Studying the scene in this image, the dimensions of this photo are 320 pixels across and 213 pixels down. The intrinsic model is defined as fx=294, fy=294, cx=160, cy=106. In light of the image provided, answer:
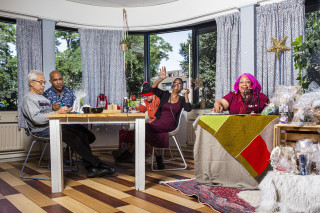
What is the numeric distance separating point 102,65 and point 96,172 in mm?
2620

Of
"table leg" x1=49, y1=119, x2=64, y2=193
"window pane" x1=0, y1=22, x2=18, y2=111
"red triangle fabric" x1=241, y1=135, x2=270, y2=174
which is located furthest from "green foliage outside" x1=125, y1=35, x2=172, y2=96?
"red triangle fabric" x1=241, y1=135, x2=270, y2=174

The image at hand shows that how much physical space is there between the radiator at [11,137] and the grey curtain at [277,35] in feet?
12.3

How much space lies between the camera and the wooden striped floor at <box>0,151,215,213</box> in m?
2.22

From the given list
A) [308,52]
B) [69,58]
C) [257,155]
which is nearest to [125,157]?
[257,155]

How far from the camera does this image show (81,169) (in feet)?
12.4

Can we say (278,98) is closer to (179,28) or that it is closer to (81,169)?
(81,169)

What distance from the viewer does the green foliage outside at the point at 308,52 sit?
3.38 metres

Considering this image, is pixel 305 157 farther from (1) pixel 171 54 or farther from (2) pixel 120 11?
(2) pixel 120 11

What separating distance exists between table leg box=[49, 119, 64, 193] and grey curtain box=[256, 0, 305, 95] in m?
2.77

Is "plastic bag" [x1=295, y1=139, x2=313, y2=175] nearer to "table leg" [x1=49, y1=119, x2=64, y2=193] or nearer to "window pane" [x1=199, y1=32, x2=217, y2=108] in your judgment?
→ "table leg" [x1=49, y1=119, x2=64, y2=193]

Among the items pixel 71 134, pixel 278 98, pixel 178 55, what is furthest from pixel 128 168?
pixel 178 55

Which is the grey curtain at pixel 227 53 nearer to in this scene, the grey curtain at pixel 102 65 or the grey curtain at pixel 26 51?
the grey curtain at pixel 102 65

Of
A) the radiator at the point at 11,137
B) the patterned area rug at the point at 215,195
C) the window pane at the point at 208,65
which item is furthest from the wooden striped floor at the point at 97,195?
the window pane at the point at 208,65

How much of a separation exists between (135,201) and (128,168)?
1.43 m
